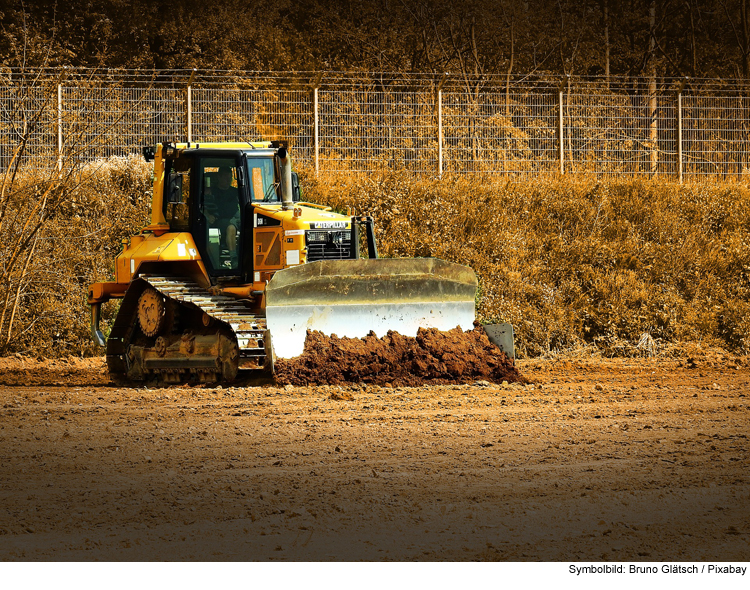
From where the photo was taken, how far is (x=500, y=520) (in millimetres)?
5578

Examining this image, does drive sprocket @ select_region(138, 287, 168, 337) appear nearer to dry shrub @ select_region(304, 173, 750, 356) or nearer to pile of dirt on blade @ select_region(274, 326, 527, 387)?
pile of dirt on blade @ select_region(274, 326, 527, 387)

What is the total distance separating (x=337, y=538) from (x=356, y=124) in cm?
1548

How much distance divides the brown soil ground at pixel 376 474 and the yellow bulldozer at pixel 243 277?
0.82 meters

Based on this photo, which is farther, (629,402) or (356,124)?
(356,124)

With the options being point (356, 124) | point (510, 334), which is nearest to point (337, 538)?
point (510, 334)

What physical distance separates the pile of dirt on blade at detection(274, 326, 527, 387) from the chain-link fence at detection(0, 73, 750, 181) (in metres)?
9.18

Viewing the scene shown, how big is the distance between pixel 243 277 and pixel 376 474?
18.9 ft

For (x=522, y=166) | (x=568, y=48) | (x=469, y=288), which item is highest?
(x=568, y=48)

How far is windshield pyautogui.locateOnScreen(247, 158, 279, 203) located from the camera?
39.1ft

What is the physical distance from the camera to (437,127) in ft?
67.1

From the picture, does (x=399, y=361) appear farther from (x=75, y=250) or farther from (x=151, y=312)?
(x=75, y=250)

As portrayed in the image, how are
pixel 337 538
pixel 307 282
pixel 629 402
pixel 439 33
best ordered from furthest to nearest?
pixel 439 33 < pixel 307 282 < pixel 629 402 < pixel 337 538

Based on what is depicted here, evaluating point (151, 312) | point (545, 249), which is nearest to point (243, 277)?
point (151, 312)

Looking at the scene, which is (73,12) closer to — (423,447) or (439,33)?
(439,33)
